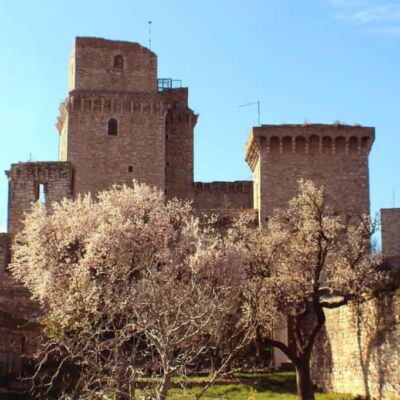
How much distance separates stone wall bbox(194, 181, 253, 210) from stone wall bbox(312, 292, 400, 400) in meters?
22.6

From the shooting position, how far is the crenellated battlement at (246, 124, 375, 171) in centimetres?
3844

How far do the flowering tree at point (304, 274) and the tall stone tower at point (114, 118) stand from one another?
19.3 m

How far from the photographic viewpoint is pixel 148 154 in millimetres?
45719

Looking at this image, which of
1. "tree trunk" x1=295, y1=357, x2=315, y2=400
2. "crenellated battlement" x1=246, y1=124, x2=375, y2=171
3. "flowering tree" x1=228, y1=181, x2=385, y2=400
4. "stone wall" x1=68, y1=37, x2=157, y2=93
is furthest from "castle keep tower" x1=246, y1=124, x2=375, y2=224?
"tree trunk" x1=295, y1=357, x2=315, y2=400

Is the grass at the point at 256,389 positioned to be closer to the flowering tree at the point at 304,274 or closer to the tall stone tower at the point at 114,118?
the flowering tree at the point at 304,274

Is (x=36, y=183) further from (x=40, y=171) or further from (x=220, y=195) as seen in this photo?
(x=220, y=195)

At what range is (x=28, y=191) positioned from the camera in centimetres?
3922

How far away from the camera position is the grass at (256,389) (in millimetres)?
23516

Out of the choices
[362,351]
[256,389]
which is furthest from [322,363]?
[362,351]

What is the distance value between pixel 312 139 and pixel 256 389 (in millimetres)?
15825

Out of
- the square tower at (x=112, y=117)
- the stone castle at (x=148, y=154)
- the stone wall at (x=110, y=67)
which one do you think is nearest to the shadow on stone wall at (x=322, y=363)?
the stone castle at (x=148, y=154)

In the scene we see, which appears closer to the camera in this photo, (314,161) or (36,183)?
(314,161)

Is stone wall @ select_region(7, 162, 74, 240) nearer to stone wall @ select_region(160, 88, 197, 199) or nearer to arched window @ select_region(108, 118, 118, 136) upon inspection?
arched window @ select_region(108, 118, 118, 136)

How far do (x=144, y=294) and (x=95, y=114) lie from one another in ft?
98.4
